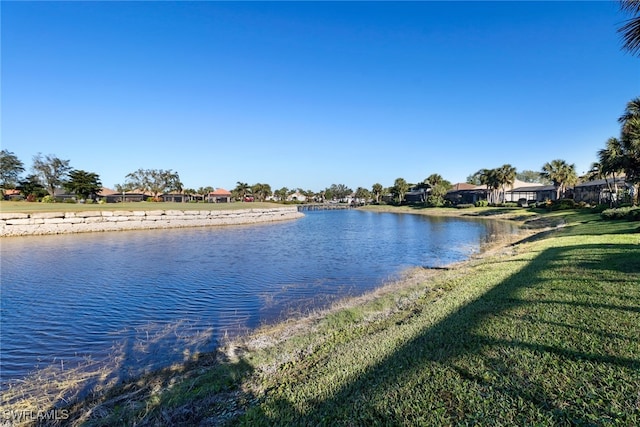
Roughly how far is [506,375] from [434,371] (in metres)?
0.86

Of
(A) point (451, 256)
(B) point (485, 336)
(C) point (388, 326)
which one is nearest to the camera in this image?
(B) point (485, 336)

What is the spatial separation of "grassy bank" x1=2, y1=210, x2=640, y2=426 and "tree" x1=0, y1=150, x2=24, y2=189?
3507 inches

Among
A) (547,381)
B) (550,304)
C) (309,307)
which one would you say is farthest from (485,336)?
(309,307)

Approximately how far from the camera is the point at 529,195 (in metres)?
72.1

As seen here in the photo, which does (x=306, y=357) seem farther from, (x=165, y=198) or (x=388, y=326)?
(x=165, y=198)

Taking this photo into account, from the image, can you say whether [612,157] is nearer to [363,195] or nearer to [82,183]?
[82,183]

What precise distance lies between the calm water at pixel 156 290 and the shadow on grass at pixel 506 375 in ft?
15.1

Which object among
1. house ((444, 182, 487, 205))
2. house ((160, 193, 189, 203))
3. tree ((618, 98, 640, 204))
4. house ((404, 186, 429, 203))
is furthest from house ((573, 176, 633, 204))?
house ((160, 193, 189, 203))

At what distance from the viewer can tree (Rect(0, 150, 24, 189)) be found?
6925 centimetres

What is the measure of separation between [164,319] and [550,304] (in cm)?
973

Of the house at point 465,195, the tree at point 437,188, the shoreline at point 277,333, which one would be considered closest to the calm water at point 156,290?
the shoreline at point 277,333

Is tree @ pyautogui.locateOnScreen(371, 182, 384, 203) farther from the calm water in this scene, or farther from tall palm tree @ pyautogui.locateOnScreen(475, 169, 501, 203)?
the calm water

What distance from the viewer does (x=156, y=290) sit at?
12688 millimetres

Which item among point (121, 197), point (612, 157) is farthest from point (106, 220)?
point (121, 197)
